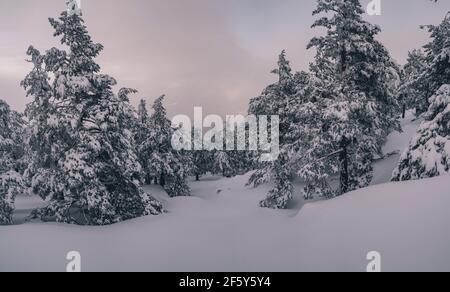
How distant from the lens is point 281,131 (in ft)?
84.1

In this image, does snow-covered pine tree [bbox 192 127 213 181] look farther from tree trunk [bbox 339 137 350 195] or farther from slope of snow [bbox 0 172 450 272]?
slope of snow [bbox 0 172 450 272]

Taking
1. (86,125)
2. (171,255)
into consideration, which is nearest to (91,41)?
(86,125)

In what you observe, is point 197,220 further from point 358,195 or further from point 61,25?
point 61,25

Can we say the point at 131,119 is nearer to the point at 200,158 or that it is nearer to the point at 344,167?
the point at 344,167

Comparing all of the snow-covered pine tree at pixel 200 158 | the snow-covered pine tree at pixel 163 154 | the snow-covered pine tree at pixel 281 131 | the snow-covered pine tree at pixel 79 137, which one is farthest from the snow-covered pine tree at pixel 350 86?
the snow-covered pine tree at pixel 200 158

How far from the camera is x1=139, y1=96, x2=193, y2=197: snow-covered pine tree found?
37.6 meters

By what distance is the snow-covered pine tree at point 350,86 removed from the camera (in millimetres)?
16172

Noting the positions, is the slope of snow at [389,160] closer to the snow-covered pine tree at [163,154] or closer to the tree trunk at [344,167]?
the tree trunk at [344,167]

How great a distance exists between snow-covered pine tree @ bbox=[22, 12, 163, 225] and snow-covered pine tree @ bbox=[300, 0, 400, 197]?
9.43 metres

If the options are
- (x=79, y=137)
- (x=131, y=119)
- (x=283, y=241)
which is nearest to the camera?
(x=283, y=241)

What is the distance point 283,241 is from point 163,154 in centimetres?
2990

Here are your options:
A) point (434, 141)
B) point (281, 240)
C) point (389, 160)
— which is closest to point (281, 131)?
point (389, 160)

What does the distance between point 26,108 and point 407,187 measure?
15.7 m

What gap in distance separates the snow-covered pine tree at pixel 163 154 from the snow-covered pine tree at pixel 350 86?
22.4m
